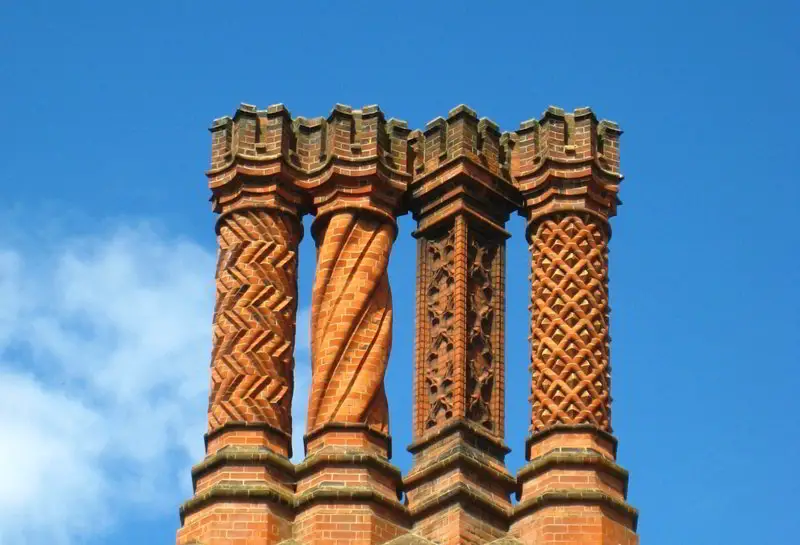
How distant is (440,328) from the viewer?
3572 centimetres

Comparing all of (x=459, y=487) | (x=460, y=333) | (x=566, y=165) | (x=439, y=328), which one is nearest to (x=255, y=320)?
(x=439, y=328)

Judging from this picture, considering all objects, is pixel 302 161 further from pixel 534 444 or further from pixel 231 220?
pixel 534 444

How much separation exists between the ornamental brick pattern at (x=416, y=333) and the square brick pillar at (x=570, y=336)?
2 cm

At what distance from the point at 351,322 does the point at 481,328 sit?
52.8 inches

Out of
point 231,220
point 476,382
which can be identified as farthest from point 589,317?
point 231,220

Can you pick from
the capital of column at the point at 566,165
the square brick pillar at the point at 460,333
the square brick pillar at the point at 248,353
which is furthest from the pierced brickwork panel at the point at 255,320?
the capital of column at the point at 566,165

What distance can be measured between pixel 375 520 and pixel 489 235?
3661 mm

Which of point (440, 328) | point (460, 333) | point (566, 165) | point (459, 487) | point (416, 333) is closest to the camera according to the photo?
point (459, 487)

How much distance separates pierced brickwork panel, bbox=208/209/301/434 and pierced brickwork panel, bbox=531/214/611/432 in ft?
7.91

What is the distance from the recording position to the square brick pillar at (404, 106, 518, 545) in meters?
34.5

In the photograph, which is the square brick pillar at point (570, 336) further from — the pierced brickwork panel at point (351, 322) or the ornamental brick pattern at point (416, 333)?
the pierced brickwork panel at point (351, 322)

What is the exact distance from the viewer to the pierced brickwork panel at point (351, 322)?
35031mm

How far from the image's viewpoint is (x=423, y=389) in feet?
116

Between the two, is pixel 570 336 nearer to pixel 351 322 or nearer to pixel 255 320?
pixel 351 322
